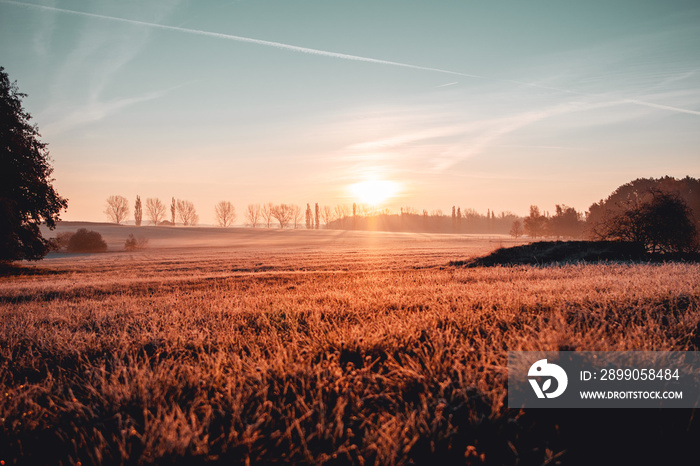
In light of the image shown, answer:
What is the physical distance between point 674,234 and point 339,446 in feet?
84.1

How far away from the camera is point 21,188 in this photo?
2086 centimetres

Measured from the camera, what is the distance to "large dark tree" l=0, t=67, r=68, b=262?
19.2 m

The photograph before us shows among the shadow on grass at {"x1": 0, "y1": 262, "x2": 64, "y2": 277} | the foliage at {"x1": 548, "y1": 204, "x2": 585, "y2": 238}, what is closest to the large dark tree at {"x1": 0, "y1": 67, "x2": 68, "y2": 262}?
the shadow on grass at {"x1": 0, "y1": 262, "x2": 64, "y2": 277}

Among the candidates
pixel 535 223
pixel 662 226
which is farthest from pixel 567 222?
pixel 662 226

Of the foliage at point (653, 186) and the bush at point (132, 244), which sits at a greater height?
the foliage at point (653, 186)

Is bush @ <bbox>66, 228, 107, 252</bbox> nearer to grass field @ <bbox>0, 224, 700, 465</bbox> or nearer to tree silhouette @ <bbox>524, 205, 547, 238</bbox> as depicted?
grass field @ <bbox>0, 224, 700, 465</bbox>

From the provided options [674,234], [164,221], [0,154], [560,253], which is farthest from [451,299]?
[164,221]

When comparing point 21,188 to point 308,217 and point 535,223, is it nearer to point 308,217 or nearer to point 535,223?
point 535,223

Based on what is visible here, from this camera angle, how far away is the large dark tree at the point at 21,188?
63.2 feet

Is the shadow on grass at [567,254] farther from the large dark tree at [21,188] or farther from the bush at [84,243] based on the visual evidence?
the bush at [84,243]

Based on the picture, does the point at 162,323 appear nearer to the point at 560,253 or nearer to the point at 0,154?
the point at 560,253

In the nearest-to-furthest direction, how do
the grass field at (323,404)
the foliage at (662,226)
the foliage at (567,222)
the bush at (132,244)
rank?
1. the grass field at (323,404)
2. the foliage at (662,226)
3. the bush at (132,244)
4. the foliage at (567,222)

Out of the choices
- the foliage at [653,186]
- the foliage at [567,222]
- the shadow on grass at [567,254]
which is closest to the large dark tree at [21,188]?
the shadow on grass at [567,254]

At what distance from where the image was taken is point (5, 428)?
7.38ft
